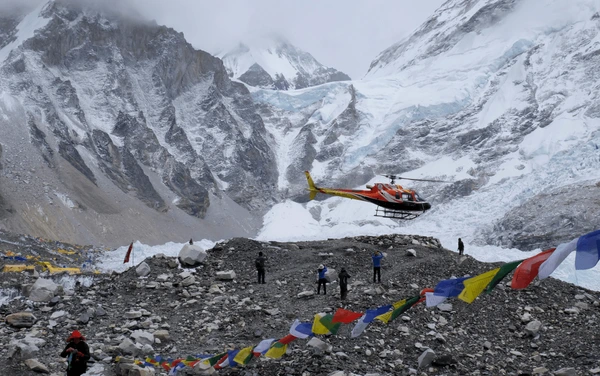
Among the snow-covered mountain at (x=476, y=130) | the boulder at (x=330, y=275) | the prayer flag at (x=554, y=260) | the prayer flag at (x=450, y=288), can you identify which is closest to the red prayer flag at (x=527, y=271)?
the prayer flag at (x=554, y=260)

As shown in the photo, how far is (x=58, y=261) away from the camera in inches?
1215

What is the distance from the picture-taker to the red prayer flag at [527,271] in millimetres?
8500

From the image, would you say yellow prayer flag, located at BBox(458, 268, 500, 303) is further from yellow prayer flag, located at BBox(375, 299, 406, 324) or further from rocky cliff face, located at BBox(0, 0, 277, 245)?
rocky cliff face, located at BBox(0, 0, 277, 245)

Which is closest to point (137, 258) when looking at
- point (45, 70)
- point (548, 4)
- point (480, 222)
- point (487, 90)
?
point (480, 222)

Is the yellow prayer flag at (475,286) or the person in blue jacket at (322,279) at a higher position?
the person in blue jacket at (322,279)

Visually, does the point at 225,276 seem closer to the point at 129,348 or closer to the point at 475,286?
the point at 129,348

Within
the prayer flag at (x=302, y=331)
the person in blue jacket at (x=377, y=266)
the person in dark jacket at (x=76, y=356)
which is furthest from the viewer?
the person in blue jacket at (x=377, y=266)

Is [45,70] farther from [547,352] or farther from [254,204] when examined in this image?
[547,352]

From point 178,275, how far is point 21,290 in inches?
174

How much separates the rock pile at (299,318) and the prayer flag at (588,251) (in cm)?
501

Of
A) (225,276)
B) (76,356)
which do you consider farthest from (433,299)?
(225,276)

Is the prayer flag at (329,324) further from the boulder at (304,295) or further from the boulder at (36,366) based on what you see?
the boulder at (304,295)

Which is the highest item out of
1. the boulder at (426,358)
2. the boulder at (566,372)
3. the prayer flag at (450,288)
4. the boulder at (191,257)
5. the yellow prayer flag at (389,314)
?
the boulder at (191,257)

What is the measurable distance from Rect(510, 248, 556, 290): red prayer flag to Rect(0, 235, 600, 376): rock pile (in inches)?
160
